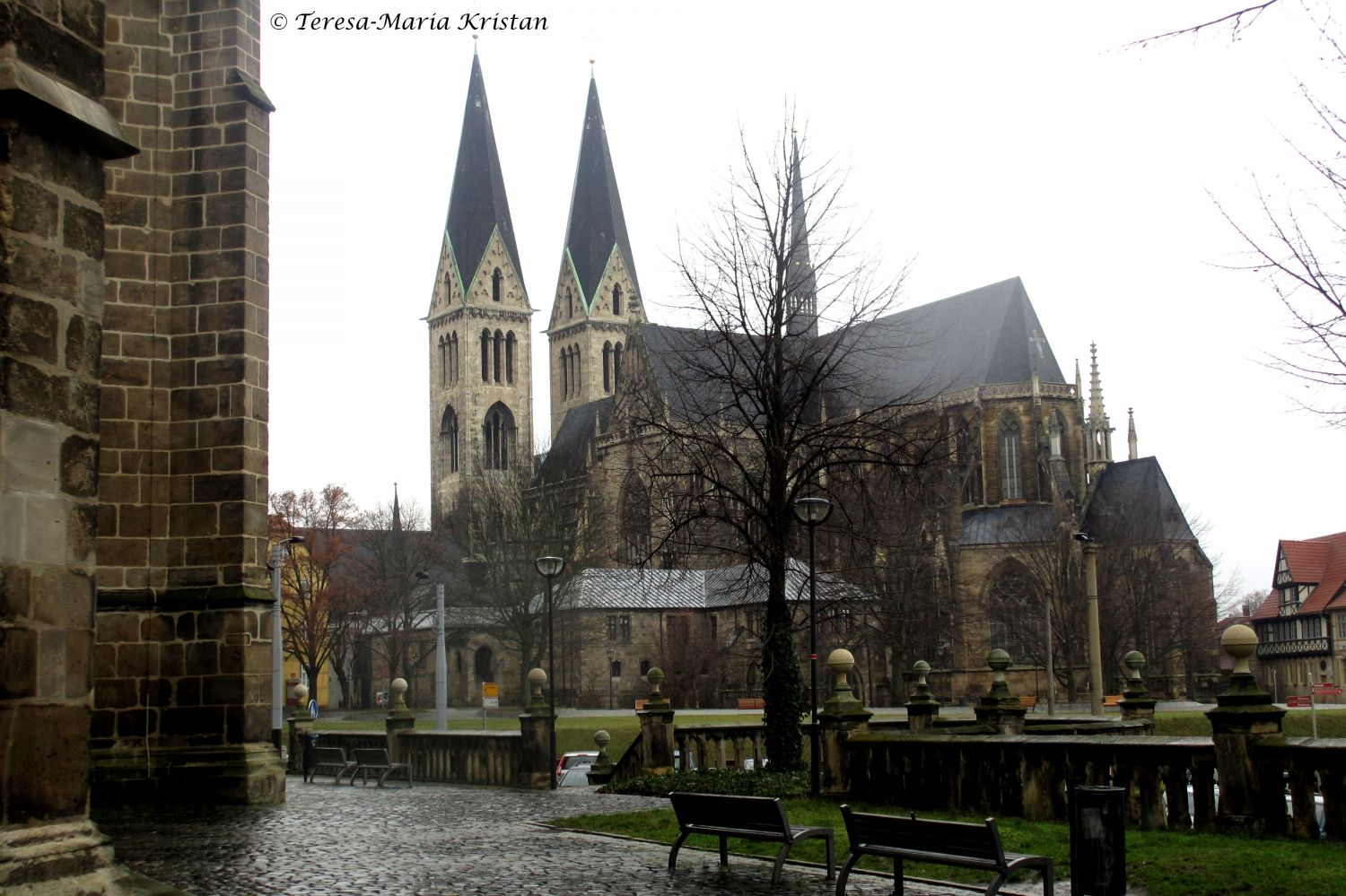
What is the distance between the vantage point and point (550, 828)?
54.0 ft

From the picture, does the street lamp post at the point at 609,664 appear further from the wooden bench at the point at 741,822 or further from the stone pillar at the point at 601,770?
the wooden bench at the point at 741,822

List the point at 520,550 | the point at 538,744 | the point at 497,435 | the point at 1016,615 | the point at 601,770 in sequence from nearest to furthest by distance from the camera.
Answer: the point at 538,744
the point at 601,770
the point at 1016,615
the point at 520,550
the point at 497,435

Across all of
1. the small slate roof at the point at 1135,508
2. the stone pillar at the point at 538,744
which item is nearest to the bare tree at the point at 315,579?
the small slate roof at the point at 1135,508

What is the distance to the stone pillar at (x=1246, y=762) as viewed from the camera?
517 inches

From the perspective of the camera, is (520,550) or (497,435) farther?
(497,435)

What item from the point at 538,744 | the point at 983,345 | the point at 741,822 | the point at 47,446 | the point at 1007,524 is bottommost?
the point at 538,744

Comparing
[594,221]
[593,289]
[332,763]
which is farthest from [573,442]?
[332,763]

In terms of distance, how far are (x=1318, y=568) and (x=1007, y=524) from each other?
74.5 feet

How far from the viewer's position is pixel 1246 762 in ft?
43.4

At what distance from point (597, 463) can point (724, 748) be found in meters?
63.4

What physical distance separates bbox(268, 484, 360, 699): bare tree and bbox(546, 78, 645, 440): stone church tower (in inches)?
1115

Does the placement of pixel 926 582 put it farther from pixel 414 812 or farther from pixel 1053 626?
pixel 414 812

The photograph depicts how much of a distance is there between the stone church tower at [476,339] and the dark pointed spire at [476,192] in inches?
2.7

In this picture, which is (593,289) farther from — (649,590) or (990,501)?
(649,590)
